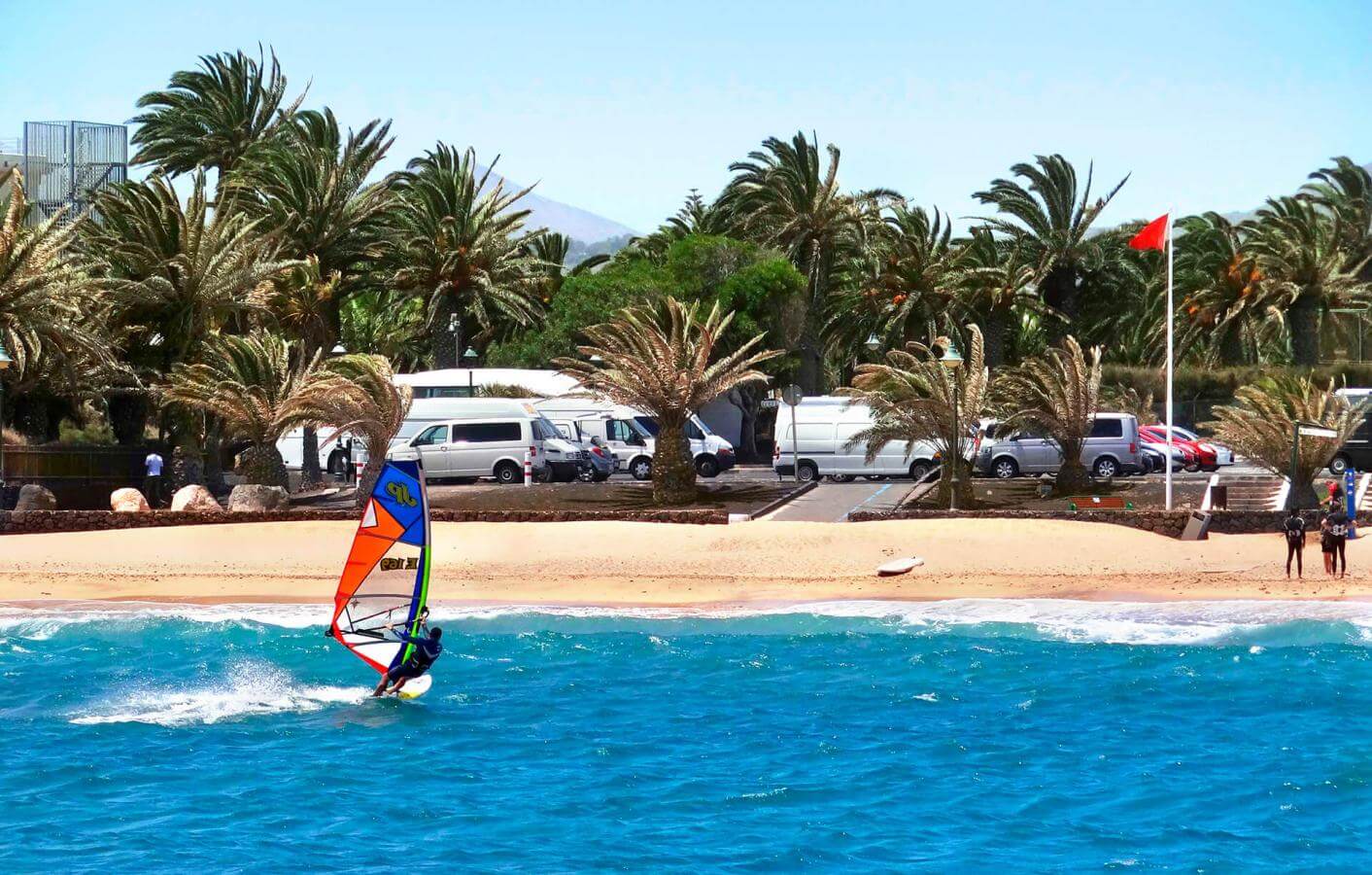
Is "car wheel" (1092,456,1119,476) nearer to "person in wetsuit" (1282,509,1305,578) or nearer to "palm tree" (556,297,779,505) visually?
"palm tree" (556,297,779,505)

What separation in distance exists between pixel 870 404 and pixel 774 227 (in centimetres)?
2651

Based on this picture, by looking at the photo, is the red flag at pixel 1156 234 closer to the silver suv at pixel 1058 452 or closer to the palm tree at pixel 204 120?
the silver suv at pixel 1058 452

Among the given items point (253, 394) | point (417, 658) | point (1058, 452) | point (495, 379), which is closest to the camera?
point (417, 658)

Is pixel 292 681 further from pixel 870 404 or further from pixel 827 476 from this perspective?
pixel 827 476

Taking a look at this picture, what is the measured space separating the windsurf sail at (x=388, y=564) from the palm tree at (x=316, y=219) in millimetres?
33477

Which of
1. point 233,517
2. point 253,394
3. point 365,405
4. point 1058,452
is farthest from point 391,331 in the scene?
point 233,517

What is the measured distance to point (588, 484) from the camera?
3978 cm

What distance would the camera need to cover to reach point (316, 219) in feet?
180

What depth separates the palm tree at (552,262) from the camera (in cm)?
6706

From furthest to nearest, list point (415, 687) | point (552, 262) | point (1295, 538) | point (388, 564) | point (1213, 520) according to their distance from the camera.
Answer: point (552, 262)
point (1213, 520)
point (1295, 538)
point (415, 687)
point (388, 564)

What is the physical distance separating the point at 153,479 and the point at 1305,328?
40.8 m

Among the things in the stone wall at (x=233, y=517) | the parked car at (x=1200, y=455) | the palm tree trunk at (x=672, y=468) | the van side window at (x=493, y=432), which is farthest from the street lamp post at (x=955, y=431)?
the parked car at (x=1200, y=455)

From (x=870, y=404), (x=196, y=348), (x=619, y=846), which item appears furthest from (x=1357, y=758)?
(x=196, y=348)

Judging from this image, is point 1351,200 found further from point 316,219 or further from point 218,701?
point 218,701
